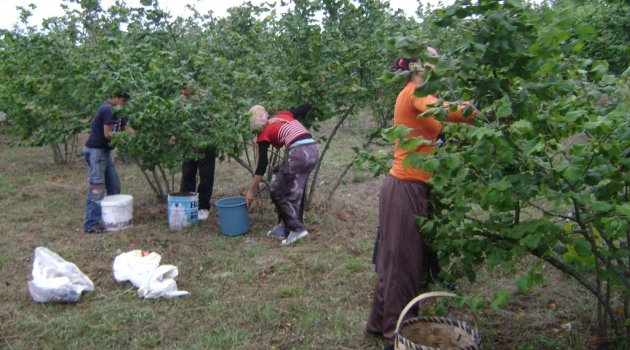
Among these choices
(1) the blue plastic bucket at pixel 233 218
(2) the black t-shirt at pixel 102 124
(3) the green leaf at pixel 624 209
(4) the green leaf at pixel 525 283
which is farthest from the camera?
(2) the black t-shirt at pixel 102 124

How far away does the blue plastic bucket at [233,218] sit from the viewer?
19.8 ft

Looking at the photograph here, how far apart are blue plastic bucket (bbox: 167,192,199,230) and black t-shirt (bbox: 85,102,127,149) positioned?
961 millimetres

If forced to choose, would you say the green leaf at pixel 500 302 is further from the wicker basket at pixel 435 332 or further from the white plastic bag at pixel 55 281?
the white plastic bag at pixel 55 281

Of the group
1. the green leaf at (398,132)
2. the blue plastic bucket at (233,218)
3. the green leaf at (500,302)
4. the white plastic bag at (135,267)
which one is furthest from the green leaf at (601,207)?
the blue plastic bucket at (233,218)

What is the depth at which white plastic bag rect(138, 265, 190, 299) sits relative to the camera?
14.6 feet

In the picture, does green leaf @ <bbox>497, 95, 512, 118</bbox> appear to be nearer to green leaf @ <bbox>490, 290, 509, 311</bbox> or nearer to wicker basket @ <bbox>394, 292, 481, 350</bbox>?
green leaf @ <bbox>490, 290, 509, 311</bbox>

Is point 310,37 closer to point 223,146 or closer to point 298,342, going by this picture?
point 223,146

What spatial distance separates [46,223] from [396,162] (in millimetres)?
5091

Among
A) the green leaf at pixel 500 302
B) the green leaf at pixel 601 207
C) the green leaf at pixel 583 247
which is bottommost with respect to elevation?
the green leaf at pixel 500 302

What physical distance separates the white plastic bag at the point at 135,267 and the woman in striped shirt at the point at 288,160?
137cm

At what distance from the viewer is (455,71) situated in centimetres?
227

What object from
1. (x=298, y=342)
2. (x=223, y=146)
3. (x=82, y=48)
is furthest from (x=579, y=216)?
(x=82, y=48)

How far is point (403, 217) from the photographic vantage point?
314 centimetres

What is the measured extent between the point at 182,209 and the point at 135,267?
1.56m
